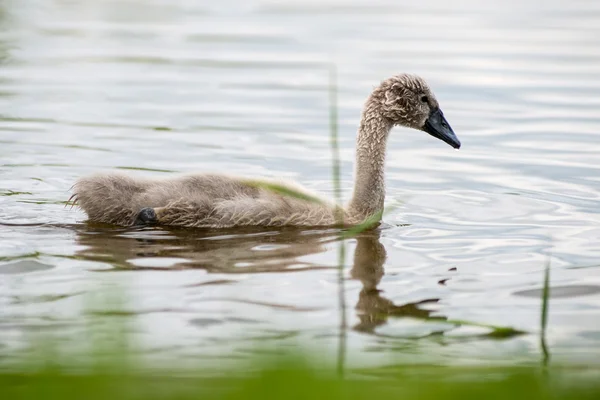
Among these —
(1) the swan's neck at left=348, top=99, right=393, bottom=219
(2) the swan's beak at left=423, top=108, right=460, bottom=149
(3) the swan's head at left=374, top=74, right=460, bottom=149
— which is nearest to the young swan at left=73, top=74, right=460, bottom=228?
(1) the swan's neck at left=348, top=99, right=393, bottom=219

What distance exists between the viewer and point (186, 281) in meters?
7.07

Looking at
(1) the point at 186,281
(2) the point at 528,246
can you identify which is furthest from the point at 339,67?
(1) the point at 186,281

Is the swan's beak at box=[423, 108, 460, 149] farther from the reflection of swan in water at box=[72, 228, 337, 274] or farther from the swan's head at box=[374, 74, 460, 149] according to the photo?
the reflection of swan in water at box=[72, 228, 337, 274]

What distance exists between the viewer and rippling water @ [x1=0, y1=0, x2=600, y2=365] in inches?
251

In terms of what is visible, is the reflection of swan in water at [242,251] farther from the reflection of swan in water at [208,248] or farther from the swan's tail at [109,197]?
the swan's tail at [109,197]

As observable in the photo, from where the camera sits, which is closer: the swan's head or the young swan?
the young swan

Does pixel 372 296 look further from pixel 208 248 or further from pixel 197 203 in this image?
pixel 197 203

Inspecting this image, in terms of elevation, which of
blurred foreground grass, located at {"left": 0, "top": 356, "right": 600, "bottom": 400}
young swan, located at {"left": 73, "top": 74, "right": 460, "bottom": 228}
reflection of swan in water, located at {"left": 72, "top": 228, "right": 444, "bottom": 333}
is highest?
young swan, located at {"left": 73, "top": 74, "right": 460, "bottom": 228}

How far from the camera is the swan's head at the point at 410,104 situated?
9.41m

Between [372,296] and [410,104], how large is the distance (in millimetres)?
2864

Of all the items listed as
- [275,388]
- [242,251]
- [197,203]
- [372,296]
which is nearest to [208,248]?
[242,251]

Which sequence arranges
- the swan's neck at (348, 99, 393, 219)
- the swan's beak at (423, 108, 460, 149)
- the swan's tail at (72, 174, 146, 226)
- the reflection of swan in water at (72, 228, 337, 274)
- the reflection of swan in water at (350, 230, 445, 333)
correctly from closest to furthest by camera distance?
the reflection of swan in water at (350, 230, 445, 333), the reflection of swan in water at (72, 228, 337, 274), the swan's tail at (72, 174, 146, 226), the swan's neck at (348, 99, 393, 219), the swan's beak at (423, 108, 460, 149)

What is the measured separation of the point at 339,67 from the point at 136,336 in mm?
10669

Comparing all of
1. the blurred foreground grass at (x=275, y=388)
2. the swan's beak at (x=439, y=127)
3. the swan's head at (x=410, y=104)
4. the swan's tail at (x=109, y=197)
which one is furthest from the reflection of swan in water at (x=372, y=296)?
the blurred foreground grass at (x=275, y=388)
